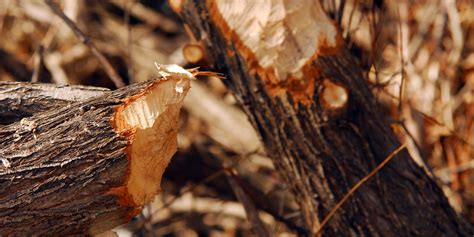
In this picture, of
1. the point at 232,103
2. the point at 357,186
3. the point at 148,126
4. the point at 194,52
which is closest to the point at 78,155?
the point at 148,126

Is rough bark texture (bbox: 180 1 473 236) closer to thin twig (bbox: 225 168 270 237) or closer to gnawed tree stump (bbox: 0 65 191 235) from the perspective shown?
thin twig (bbox: 225 168 270 237)

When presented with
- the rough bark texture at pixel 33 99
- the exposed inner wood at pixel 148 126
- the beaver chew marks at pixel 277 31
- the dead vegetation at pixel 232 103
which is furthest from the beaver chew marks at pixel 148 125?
the dead vegetation at pixel 232 103

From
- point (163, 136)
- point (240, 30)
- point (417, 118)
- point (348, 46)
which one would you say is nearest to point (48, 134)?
point (163, 136)

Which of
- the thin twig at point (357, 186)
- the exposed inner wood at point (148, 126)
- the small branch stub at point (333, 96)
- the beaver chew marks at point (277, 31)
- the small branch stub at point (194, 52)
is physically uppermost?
the small branch stub at point (194, 52)

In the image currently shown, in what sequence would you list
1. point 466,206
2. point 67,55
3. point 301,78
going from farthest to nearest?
point 67,55 → point 466,206 → point 301,78

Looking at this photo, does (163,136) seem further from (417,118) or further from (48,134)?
(417,118)

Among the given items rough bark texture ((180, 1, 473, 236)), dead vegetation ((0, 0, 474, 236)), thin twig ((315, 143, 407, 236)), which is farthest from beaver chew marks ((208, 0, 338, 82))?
dead vegetation ((0, 0, 474, 236))

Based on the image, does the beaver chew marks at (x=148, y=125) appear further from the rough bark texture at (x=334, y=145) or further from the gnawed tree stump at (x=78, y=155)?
the rough bark texture at (x=334, y=145)

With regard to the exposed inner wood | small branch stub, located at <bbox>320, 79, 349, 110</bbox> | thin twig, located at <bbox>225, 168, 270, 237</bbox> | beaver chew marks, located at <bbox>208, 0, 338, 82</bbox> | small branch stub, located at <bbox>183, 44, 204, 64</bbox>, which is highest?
small branch stub, located at <bbox>183, 44, 204, 64</bbox>
